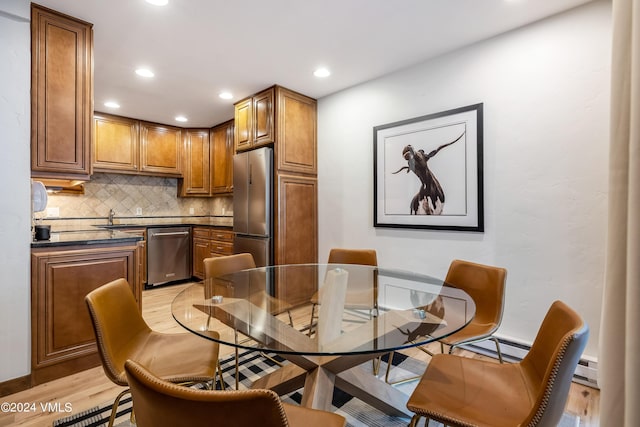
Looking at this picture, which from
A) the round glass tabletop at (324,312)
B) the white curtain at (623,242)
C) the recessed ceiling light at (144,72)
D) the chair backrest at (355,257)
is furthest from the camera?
the recessed ceiling light at (144,72)

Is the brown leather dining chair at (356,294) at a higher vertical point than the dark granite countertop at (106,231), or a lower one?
lower

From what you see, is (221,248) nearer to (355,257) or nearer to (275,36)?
(355,257)

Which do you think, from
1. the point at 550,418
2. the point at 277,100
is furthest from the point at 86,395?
the point at 277,100

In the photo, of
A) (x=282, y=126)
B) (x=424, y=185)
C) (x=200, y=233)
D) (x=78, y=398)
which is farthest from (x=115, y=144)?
(x=424, y=185)

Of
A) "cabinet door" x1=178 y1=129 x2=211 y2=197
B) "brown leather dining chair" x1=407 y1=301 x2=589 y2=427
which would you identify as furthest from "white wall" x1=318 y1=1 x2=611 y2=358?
"cabinet door" x1=178 y1=129 x2=211 y2=197

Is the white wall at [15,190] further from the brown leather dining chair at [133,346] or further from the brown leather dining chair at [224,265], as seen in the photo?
the brown leather dining chair at [224,265]

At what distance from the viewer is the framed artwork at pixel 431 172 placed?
8.27 feet

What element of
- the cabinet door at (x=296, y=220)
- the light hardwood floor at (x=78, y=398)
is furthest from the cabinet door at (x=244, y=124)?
the light hardwood floor at (x=78, y=398)

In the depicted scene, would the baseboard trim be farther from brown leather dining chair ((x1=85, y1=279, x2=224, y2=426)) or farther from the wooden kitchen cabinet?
the wooden kitchen cabinet

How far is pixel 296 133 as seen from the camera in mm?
3492

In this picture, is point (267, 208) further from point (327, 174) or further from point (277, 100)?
point (277, 100)

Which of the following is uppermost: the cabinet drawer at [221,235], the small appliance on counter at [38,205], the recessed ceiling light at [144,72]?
the recessed ceiling light at [144,72]

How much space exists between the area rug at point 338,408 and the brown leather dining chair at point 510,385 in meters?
0.55

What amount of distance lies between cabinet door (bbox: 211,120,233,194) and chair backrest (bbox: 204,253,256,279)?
7.61 ft
